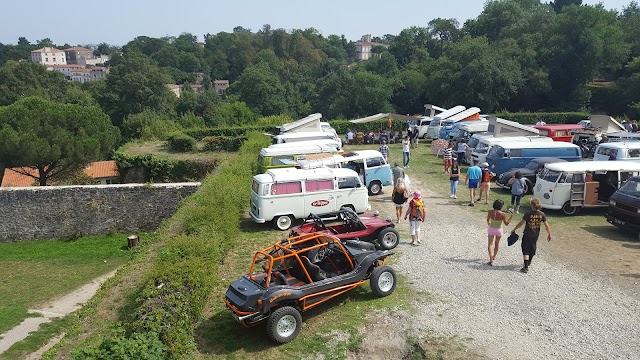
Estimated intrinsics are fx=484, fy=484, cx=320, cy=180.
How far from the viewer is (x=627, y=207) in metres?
12.6

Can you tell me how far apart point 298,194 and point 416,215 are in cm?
348

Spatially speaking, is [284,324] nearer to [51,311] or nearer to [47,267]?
[51,311]

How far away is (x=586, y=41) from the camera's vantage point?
44.0 metres

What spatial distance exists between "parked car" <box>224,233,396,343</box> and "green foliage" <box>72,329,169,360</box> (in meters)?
1.41

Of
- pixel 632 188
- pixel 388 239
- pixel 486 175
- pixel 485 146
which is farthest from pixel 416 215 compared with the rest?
pixel 485 146

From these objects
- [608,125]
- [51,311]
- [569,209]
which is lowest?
[51,311]

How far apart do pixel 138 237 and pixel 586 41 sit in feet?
140

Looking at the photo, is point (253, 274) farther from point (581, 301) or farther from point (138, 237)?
point (138, 237)

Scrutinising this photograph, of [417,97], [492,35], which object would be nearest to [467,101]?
[417,97]

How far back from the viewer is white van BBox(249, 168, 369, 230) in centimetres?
1355

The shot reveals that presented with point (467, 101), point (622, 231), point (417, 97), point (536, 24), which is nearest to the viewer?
point (622, 231)

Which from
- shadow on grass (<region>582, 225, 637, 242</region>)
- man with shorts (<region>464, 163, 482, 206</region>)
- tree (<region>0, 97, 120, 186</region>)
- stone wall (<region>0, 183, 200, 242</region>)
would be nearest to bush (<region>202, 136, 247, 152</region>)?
tree (<region>0, 97, 120, 186</region>)

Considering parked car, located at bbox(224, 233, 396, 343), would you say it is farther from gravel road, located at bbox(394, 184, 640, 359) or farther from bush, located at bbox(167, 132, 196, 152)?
bush, located at bbox(167, 132, 196, 152)

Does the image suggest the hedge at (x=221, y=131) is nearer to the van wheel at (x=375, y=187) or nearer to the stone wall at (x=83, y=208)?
the stone wall at (x=83, y=208)
